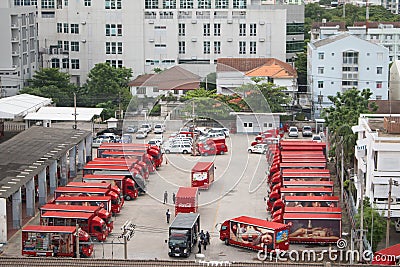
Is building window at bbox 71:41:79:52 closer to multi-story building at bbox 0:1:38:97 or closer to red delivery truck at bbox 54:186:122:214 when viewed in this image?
multi-story building at bbox 0:1:38:97

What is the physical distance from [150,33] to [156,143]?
47.9ft

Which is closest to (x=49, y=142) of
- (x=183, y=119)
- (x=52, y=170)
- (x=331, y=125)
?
(x=52, y=170)

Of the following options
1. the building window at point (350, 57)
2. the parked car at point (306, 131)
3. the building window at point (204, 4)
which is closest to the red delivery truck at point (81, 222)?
the parked car at point (306, 131)

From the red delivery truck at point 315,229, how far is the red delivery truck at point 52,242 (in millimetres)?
4047

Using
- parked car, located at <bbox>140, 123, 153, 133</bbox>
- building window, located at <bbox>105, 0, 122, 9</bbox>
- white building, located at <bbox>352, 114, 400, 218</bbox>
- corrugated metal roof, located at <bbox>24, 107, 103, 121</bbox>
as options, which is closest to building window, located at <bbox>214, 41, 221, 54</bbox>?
building window, located at <bbox>105, 0, 122, 9</bbox>

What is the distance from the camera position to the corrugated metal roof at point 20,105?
26.8 metres

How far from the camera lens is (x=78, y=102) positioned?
113 ft

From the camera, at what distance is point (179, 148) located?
2364 cm

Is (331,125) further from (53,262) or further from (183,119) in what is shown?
(53,262)

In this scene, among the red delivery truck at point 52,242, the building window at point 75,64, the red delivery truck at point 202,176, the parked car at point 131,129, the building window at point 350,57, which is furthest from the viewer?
the building window at point 75,64

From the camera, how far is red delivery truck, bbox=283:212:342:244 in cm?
1764

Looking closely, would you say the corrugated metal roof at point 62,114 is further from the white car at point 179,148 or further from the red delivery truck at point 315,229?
the red delivery truck at point 315,229

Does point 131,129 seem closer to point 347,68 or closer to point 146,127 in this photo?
point 146,127

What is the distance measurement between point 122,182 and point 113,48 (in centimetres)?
1705
